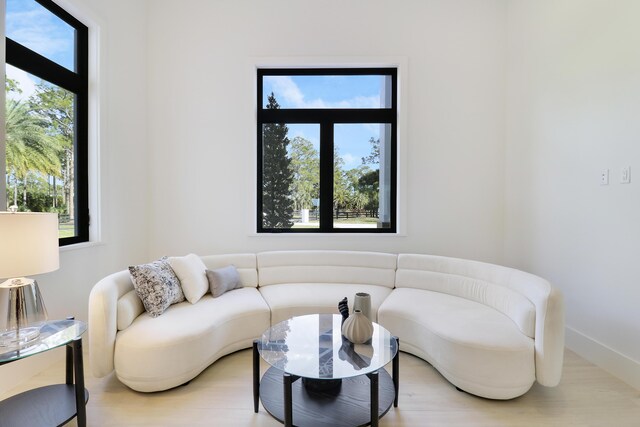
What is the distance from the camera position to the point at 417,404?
1936 millimetres

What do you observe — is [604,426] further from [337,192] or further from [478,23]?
[478,23]

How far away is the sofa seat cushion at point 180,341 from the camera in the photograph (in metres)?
1.96

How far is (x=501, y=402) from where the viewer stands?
6.41 ft

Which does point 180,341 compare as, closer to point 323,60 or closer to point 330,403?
point 330,403

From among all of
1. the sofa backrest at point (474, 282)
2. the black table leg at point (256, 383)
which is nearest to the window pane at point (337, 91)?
the sofa backrest at point (474, 282)

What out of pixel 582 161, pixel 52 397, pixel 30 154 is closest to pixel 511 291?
pixel 582 161

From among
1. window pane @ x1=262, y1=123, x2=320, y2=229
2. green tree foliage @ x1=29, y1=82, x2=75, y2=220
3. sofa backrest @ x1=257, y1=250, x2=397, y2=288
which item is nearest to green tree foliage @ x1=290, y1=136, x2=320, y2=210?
window pane @ x1=262, y1=123, x2=320, y2=229

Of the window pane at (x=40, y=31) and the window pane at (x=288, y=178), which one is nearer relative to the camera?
the window pane at (x=40, y=31)

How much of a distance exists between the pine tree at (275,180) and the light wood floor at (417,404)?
188 cm

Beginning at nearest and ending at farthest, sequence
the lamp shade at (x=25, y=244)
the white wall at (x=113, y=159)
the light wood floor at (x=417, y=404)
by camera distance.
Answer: the lamp shade at (x=25, y=244)
the light wood floor at (x=417, y=404)
the white wall at (x=113, y=159)

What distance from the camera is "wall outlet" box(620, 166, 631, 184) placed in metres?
2.18

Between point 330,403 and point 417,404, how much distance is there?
572 millimetres

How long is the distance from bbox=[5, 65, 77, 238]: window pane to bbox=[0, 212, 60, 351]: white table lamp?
98 cm

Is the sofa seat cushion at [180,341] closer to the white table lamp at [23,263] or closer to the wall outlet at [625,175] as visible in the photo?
the white table lamp at [23,263]
